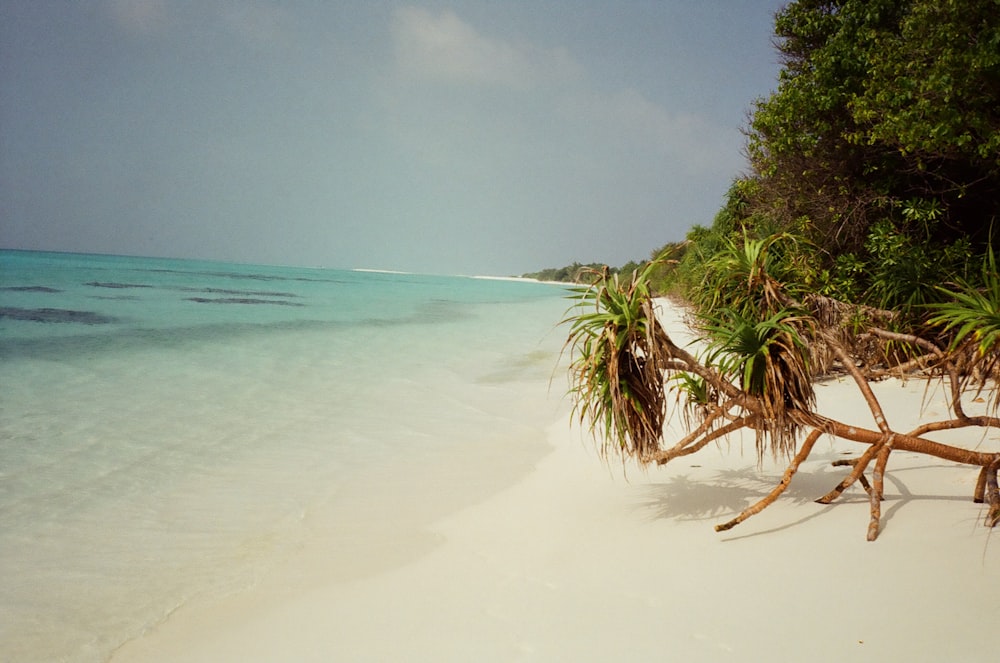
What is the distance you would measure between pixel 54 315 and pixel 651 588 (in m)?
21.4

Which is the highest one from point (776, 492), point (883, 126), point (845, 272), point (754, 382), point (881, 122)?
point (881, 122)

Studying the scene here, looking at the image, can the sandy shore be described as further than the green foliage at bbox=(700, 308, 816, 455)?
No

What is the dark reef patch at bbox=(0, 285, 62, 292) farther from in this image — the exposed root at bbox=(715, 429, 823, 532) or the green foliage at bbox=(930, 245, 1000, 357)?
the green foliage at bbox=(930, 245, 1000, 357)

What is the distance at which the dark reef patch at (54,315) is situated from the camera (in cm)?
1700

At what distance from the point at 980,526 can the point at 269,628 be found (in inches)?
151

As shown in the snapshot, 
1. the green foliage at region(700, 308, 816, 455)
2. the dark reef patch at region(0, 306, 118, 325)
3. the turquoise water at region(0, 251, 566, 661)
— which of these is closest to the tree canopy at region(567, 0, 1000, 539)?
the green foliage at region(700, 308, 816, 455)

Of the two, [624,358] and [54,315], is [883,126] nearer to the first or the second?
[624,358]

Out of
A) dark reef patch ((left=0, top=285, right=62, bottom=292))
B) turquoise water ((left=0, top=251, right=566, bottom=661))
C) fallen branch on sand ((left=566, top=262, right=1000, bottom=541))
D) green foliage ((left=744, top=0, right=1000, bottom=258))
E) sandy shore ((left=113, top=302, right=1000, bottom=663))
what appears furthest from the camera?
dark reef patch ((left=0, top=285, right=62, bottom=292))

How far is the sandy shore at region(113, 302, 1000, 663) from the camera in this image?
8.19 ft

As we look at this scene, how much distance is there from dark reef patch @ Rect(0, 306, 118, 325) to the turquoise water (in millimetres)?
1468

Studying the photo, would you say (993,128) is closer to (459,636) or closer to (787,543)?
(787,543)

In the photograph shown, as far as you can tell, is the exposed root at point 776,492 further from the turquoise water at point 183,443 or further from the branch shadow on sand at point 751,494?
the turquoise water at point 183,443

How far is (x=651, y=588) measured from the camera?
118 inches

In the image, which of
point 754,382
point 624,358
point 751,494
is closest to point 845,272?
point 751,494
